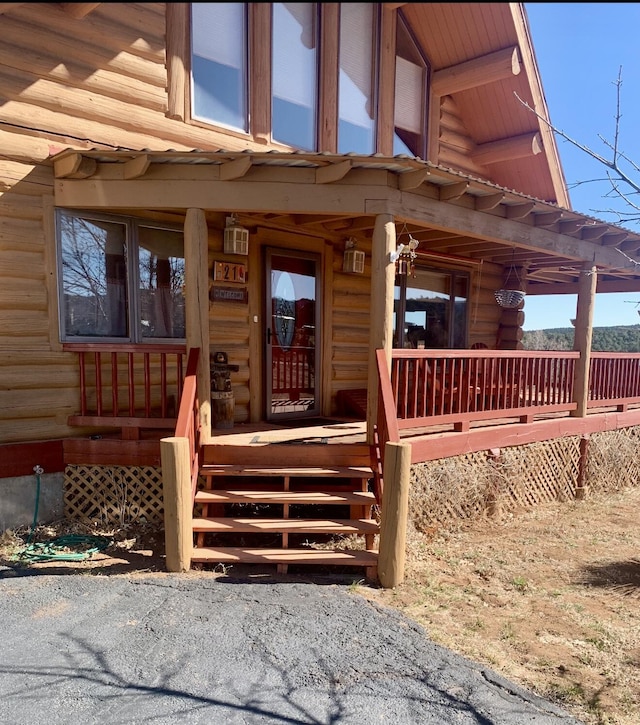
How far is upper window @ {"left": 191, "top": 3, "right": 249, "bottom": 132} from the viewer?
5.83 m

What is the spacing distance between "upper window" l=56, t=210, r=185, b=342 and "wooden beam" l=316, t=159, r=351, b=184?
2.02m

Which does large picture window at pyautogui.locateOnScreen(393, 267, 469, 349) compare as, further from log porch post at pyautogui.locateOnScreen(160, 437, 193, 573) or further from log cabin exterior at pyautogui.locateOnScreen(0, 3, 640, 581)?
log porch post at pyautogui.locateOnScreen(160, 437, 193, 573)

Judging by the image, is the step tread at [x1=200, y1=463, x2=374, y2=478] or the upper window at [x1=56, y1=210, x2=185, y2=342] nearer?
the step tread at [x1=200, y1=463, x2=374, y2=478]

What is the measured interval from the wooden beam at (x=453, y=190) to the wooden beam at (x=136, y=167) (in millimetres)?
3011

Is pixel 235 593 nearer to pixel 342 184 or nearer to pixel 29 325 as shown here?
pixel 29 325

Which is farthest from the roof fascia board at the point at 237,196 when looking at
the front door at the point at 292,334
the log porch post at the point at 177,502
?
the log porch post at the point at 177,502

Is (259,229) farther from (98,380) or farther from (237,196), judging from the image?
(98,380)

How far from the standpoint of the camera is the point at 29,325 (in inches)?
196

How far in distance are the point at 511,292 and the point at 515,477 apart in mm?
3110

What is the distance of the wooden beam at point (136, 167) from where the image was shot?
15.0 feet

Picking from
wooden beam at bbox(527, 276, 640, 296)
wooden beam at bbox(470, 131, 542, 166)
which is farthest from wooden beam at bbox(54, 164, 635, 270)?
wooden beam at bbox(527, 276, 640, 296)

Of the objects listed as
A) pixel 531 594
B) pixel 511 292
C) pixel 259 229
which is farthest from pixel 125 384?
pixel 511 292

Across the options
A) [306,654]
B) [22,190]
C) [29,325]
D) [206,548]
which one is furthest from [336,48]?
[306,654]

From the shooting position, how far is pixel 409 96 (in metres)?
7.64
